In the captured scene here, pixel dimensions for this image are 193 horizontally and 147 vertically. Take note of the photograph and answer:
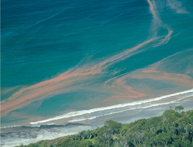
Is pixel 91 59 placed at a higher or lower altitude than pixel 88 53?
lower

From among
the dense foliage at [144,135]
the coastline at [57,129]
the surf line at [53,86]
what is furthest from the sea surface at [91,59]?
the dense foliage at [144,135]

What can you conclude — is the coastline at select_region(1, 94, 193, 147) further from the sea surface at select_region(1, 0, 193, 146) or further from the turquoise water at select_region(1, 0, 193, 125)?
the turquoise water at select_region(1, 0, 193, 125)

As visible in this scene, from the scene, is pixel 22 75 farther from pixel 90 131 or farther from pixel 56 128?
pixel 90 131

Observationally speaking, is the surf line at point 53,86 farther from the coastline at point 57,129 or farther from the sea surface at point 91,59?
the coastline at point 57,129

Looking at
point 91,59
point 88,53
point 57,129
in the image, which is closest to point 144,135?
point 57,129

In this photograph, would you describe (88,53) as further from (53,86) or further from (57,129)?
(57,129)

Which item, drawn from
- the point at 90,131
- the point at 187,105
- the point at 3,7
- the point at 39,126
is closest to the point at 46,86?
the point at 39,126
